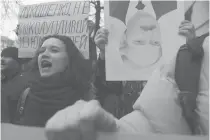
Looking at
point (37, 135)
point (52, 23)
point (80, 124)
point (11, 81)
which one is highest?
point (52, 23)

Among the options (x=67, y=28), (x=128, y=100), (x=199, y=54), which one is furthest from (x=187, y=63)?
(x=67, y=28)

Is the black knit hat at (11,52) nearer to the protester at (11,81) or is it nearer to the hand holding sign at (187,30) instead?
the protester at (11,81)

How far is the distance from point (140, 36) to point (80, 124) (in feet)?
1.57

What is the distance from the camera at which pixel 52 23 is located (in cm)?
141

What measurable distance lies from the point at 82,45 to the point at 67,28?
0.13 meters

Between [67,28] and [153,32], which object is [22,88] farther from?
[153,32]

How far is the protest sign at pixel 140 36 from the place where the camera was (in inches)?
44.4

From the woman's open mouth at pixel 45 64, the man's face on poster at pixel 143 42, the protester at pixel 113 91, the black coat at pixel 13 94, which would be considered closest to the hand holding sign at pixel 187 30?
the man's face on poster at pixel 143 42

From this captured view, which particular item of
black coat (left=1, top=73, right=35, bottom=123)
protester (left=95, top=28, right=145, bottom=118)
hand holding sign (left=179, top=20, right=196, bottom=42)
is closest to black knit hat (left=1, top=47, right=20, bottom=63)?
black coat (left=1, top=73, right=35, bottom=123)

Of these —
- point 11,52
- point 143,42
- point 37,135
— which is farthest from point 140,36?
point 11,52

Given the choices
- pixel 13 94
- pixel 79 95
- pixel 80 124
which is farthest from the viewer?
pixel 13 94

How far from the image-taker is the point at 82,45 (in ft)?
4.36

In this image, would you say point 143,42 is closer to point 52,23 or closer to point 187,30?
point 187,30

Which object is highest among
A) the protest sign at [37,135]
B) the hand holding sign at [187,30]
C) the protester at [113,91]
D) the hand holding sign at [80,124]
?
the hand holding sign at [187,30]
